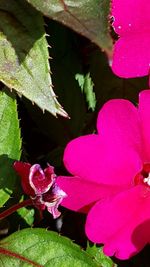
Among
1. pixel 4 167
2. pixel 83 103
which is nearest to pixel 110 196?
pixel 4 167

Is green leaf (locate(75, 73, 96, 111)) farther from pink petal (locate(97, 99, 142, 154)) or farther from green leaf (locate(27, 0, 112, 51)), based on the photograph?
green leaf (locate(27, 0, 112, 51))

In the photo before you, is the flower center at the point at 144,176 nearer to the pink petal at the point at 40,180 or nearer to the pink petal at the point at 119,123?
the pink petal at the point at 119,123

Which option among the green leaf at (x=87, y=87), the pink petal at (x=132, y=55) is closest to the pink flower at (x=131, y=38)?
the pink petal at (x=132, y=55)

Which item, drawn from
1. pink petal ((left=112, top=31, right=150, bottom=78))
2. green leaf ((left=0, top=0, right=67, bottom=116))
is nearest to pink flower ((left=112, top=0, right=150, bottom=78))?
pink petal ((left=112, top=31, right=150, bottom=78))

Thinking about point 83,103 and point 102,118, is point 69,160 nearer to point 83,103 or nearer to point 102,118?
point 102,118

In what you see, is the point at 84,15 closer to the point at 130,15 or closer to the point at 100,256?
the point at 130,15

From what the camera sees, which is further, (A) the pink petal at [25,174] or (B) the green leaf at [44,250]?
(B) the green leaf at [44,250]

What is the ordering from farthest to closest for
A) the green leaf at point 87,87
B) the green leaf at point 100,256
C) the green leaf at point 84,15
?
the green leaf at point 87,87 → the green leaf at point 100,256 → the green leaf at point 84,15

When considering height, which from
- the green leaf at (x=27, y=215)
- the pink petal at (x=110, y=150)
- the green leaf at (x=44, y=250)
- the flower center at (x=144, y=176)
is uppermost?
the pink petal at (x=110, y=150)
